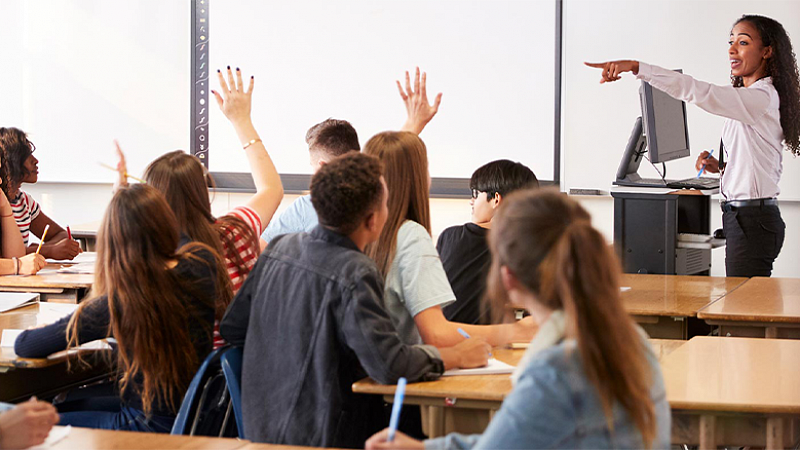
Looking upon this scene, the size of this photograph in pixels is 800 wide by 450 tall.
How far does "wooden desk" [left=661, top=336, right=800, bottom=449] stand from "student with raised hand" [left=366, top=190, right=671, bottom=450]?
612mm

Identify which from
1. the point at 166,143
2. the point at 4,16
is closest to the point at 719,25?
the point at 166,143

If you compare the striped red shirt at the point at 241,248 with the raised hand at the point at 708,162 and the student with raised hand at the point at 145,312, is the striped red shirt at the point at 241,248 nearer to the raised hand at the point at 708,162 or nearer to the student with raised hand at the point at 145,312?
the student with raised hand at the point at 145,312

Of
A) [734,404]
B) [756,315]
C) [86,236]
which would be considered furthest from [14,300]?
[756,315]

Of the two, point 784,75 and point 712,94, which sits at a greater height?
point 784,75

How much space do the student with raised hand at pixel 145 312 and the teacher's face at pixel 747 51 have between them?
106 inches

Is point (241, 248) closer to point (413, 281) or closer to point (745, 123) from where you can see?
point (413, 281)

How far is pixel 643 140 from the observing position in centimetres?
432

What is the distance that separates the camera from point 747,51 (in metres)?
3.72

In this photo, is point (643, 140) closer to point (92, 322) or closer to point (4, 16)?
point (92, 322)

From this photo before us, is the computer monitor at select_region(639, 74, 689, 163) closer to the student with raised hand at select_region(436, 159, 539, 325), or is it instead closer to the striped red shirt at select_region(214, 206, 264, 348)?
the student with raised hand at select_region(436, 159, 539, 325)

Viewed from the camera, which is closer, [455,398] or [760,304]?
[455,398]

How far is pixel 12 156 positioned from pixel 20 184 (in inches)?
6.8

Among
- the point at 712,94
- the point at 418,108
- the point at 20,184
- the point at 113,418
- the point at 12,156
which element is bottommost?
the point at 113,418

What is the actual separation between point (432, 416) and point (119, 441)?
686mm
